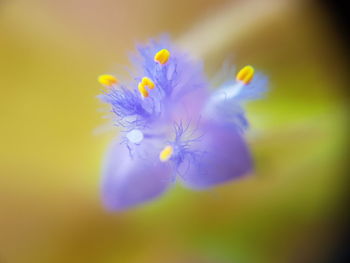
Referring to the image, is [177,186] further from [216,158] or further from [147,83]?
[147,83]

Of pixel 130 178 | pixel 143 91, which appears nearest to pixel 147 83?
pixel 143 91

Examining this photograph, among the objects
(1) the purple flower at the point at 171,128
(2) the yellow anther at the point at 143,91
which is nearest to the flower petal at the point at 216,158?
(1) the purple flower at the point at 171,128

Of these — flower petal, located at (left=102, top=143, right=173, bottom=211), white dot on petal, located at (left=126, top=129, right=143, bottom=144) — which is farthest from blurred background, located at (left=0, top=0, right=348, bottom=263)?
white dot on petal, located at (left=126, top=129, right=143, bottom=144)

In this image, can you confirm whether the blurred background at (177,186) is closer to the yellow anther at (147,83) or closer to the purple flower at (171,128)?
the purple flower at (171,128)

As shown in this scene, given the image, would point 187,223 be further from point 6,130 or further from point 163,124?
point 6,130

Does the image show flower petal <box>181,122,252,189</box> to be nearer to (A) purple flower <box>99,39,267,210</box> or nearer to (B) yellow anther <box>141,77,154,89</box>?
(A) purple flower <box>99,39,267,210</box>

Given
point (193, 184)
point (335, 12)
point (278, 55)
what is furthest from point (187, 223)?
point (335, 12)
